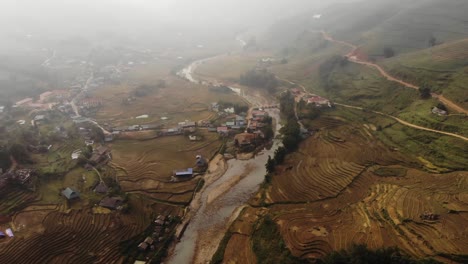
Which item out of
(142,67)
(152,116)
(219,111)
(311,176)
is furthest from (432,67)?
(142,67)

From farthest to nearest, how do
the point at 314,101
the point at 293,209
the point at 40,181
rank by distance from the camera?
the point at 314,101
the point at 40,181
the point at 293,209

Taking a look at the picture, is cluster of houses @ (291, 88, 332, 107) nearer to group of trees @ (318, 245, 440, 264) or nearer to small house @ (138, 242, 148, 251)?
group of trees @ (318, 245, 440, 264)

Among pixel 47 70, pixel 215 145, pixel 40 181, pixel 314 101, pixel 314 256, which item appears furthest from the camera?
pixel 47 70

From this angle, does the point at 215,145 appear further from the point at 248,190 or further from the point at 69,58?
the point at 69,58

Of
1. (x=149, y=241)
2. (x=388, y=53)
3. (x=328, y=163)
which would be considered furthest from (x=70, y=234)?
(x=388, y=53)

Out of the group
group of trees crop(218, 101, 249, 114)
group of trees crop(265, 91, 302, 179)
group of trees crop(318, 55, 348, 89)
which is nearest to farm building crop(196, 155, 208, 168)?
group of trees crop(265, 91, 302, 179)

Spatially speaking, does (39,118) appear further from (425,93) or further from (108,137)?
(425,93)

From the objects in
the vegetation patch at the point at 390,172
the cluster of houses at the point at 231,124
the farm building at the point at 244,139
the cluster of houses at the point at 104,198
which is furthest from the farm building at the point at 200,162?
the vegetation patch at the point at 390,172
